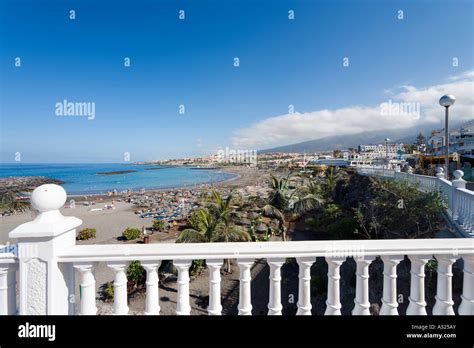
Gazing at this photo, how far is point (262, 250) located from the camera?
1.41 m

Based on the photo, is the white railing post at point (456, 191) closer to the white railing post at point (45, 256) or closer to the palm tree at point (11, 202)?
the white railing post at point (45, 256)

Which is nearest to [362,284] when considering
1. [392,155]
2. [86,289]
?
[86,289]

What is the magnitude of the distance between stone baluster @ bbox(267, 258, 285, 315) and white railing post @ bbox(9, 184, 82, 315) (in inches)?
48.5

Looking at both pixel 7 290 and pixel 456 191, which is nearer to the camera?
pixel 7 290

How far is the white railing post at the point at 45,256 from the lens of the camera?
1295mm

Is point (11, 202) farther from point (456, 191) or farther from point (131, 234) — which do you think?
point (456, 191)

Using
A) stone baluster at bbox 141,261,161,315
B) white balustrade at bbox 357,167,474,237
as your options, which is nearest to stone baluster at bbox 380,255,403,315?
stone baluster at bbox 141,261,161,315

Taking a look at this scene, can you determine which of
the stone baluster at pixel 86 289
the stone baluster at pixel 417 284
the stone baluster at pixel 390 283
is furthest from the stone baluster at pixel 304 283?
the stone baluster at pixel 86 289

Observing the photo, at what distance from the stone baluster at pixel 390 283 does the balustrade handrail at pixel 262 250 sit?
59mm

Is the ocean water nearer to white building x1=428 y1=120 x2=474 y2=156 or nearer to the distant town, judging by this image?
the distant town

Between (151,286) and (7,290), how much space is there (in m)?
0.84
